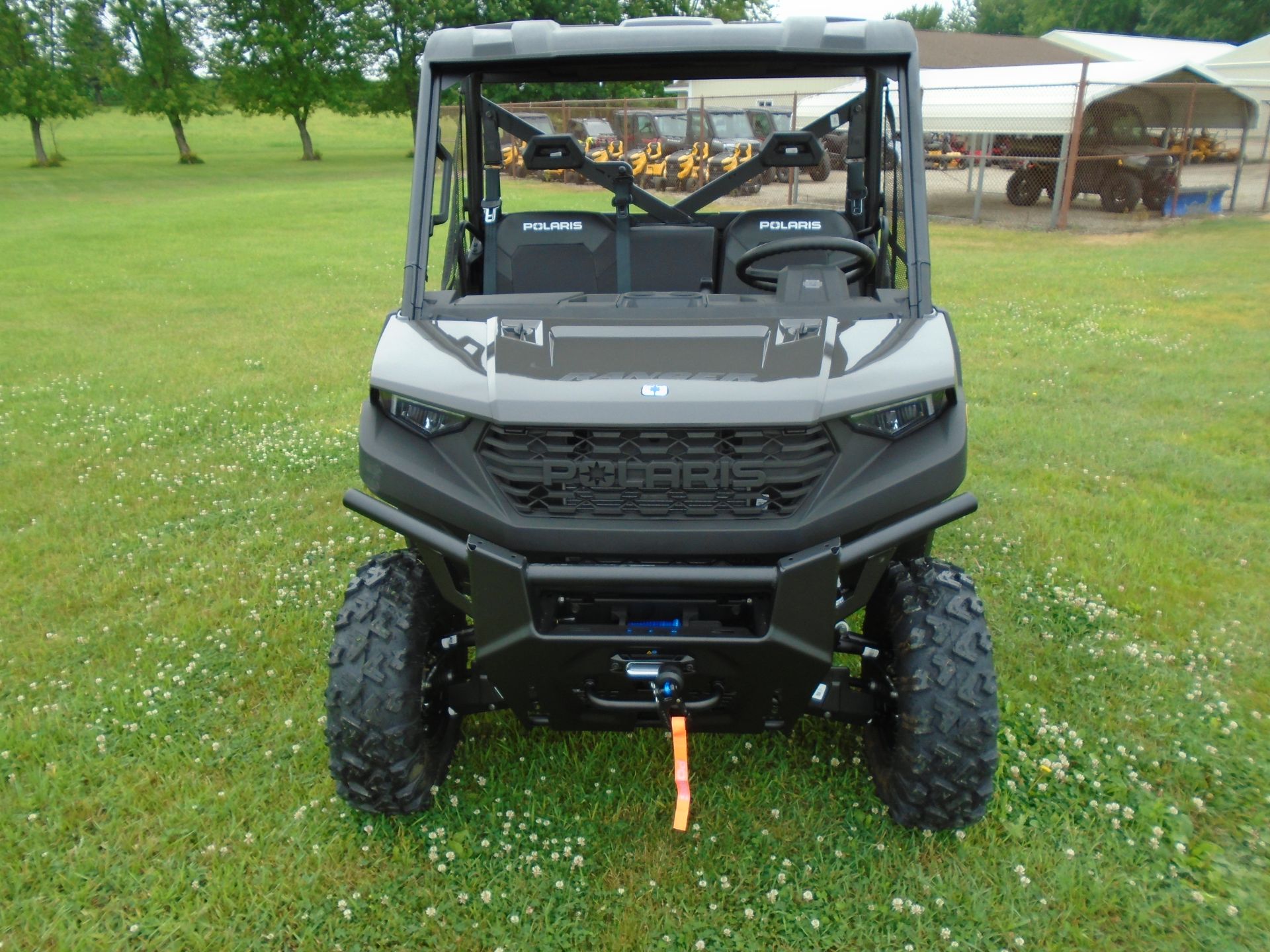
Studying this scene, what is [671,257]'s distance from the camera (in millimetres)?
3896

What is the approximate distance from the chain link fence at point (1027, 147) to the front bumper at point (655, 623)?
11.7m

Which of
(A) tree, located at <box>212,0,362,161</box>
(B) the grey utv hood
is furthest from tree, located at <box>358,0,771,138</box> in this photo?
(B) the grey utv hood

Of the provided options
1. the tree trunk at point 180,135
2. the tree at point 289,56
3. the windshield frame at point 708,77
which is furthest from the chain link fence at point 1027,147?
the tree at point 289,56

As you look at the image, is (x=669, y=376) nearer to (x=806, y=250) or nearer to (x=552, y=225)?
(x=806, y=250)

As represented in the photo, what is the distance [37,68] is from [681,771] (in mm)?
43217

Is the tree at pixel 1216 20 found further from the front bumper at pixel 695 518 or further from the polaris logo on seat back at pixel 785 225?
the front bumper at pixel 695 518

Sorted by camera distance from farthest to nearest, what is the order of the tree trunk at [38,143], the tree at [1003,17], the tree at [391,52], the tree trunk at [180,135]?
the tree at [1003,17]
the tree at [391,52]
the tree trunk at [180,135]
the tree trunk at [38,143]

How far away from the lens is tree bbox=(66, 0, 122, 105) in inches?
1566

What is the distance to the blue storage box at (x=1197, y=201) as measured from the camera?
17.4 meters

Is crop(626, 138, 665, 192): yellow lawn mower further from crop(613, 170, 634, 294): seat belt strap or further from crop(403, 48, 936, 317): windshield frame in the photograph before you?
crop(403, 48, 936, 317): windshield frame

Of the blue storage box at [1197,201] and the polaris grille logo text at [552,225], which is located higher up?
the polaris grille logo text at [552,225]

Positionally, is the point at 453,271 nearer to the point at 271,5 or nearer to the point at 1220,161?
the point at 1220,161

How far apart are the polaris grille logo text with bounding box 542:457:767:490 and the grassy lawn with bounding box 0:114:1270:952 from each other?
1.13m

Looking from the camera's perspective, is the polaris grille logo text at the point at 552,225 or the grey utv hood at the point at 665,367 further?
the polaris grille logo text at the point at 552,225
